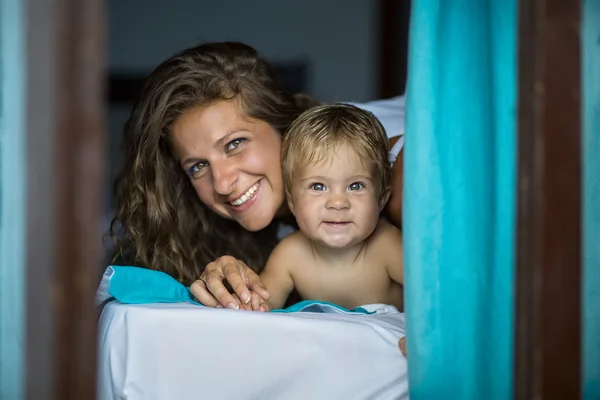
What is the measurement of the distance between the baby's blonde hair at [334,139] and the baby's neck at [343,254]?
5.5 inches

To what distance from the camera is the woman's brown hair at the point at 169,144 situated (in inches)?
75.4

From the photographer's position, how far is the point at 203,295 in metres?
1.58

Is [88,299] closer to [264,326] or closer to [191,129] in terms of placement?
[264,326]

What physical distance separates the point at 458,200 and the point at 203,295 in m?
0.62

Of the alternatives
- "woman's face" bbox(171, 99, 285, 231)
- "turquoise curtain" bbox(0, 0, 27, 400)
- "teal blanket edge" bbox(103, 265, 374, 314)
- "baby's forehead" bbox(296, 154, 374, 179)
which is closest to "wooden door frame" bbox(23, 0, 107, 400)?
"turquoise curtain" bbox(0, 0, 27, 400)

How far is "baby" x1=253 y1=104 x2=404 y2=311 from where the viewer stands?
1685mm

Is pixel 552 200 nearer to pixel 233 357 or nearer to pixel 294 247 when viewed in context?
pixel 233 357

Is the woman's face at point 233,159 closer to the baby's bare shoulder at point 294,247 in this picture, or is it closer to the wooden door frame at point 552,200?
the baby's bare shoulder at point 294,247

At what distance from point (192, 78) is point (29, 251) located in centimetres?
101

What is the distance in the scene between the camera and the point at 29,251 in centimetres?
98

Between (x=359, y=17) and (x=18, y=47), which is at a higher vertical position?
(x=359, y=17)

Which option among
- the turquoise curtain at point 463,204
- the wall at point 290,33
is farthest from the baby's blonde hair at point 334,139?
the wall at point 290,33

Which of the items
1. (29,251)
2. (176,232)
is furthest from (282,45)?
(29,251)

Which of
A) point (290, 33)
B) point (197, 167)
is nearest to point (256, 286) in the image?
point (197, 167)
